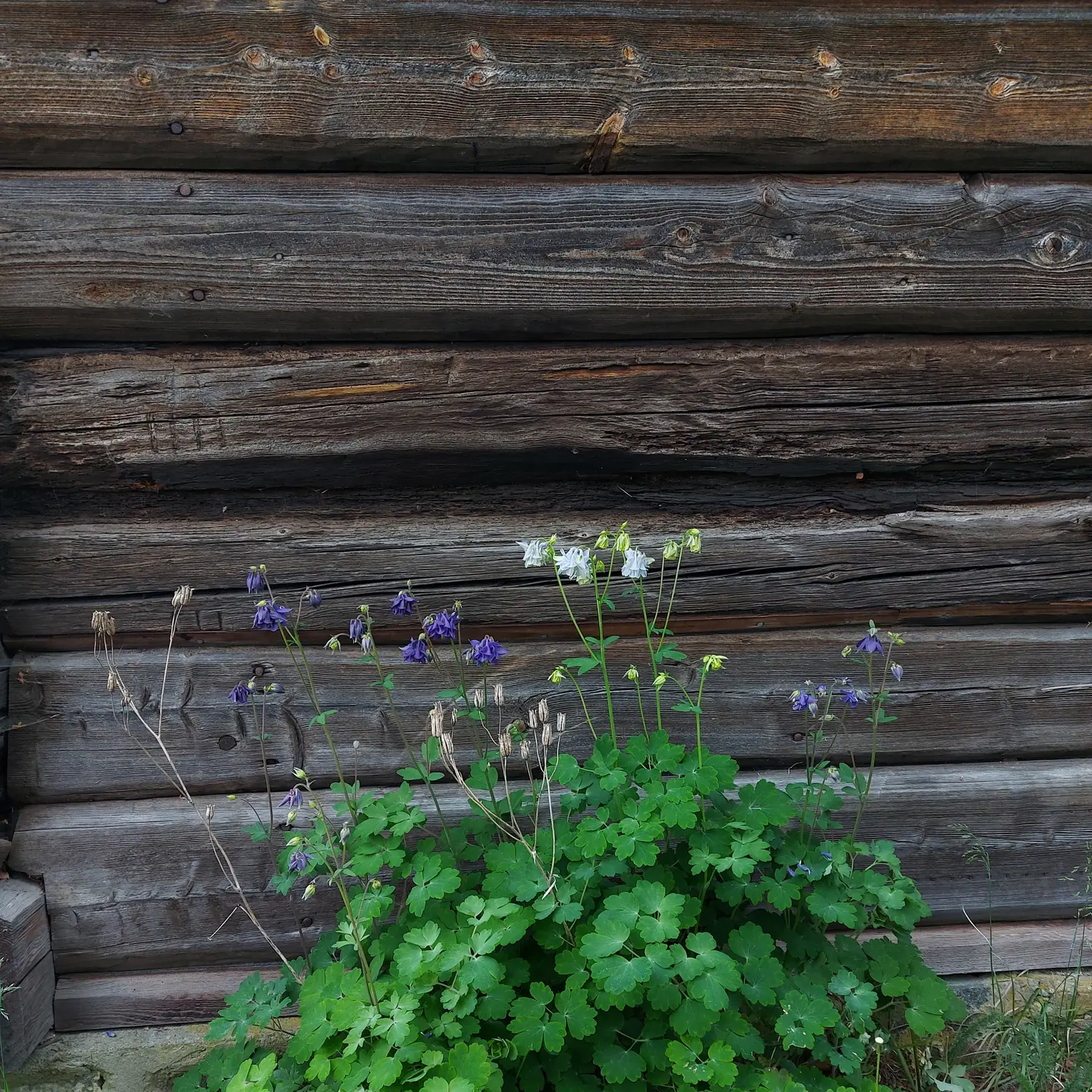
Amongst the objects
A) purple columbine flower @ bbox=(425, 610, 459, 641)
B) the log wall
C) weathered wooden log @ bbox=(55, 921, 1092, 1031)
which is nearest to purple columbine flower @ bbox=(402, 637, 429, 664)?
purple columbine flower @ bbox=(425, 610, 459, 641)

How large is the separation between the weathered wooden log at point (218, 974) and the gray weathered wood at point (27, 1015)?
47mm

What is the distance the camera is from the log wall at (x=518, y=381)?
2.07 m

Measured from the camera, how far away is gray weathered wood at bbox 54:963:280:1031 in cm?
232

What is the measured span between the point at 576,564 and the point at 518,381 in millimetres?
600

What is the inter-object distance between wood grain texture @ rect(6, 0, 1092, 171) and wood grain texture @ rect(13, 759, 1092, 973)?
61.3 inches

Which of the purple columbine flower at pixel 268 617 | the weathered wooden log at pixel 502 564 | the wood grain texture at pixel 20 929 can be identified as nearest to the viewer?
the purple columbine flower at pixel 268 617

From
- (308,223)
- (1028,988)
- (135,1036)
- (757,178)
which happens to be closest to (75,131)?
(308,223)

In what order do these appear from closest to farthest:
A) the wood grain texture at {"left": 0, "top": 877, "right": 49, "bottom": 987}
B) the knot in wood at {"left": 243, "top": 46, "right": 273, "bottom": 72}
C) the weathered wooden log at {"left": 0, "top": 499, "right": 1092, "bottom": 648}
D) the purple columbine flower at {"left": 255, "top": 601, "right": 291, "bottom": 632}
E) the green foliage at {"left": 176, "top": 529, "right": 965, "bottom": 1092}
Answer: the green foliage at {"left": 176, "top": 529, "right": 965, "bottom": 1092} → the purple columbine flower at {"left": 255, "top": 601, "right": 291, "bottom": 632} → the knot in wood at {"left": 243, "top": 46, "right": 273, "bottom": 72} → the wood grain texture at {"left": 0, "top": 877, "right": 49, "bottom": 987} → the weathered wooden log at {"left": 0, "top": 499, "right": 1092, "bottom": 648}

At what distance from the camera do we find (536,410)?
7.34 feet

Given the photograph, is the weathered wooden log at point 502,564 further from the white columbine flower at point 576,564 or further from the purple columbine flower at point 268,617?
the white columbine flower at point 576,564

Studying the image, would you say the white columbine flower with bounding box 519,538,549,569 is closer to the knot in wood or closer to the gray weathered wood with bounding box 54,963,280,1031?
the knot in wood

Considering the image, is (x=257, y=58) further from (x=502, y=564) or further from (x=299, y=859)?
(x=299, y=859)

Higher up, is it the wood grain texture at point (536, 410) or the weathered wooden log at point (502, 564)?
the wood grain texture at point (536, 410)

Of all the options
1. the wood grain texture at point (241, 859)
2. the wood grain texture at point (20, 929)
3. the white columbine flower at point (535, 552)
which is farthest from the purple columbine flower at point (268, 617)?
the wood grain texture at point (20, 929)
